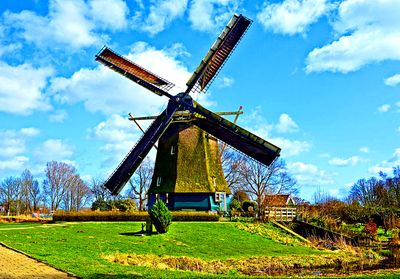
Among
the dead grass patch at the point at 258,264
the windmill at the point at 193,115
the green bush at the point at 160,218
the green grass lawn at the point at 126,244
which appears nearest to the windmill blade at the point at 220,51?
the windmill at the point at 193,115

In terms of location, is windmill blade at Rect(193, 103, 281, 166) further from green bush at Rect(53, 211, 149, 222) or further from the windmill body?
green bush at Rect(53, 211, 149, 222)

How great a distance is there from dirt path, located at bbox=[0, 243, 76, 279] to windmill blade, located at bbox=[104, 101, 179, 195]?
1565 cm

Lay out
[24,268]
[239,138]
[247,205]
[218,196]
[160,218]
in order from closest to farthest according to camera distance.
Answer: [24,268]
[160,218]
[239,138]
[218,196]
[247,205]

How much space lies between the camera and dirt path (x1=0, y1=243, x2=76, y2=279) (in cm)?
1098

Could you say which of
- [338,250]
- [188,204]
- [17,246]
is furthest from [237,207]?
[17,246]

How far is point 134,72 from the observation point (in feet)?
101

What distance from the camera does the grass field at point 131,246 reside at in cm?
1272

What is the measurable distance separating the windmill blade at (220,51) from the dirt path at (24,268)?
18720mm

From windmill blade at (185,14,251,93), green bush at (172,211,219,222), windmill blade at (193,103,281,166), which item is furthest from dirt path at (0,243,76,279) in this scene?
windmill blade at (185,14,251,93)

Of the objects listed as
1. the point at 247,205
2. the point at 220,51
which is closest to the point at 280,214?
the point at 247,205

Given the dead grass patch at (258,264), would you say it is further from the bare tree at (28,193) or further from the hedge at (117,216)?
the bare tree at (28,193)

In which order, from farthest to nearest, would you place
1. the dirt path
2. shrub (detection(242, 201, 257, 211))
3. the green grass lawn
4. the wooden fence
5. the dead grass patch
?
shrub (detection(242, 201, 257, 211))
the wooden fence
the dead grass patch
the green grass lawn
the dirt path

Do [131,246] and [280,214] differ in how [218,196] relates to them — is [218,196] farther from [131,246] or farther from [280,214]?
[131,246]

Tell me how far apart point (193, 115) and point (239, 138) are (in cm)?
453
